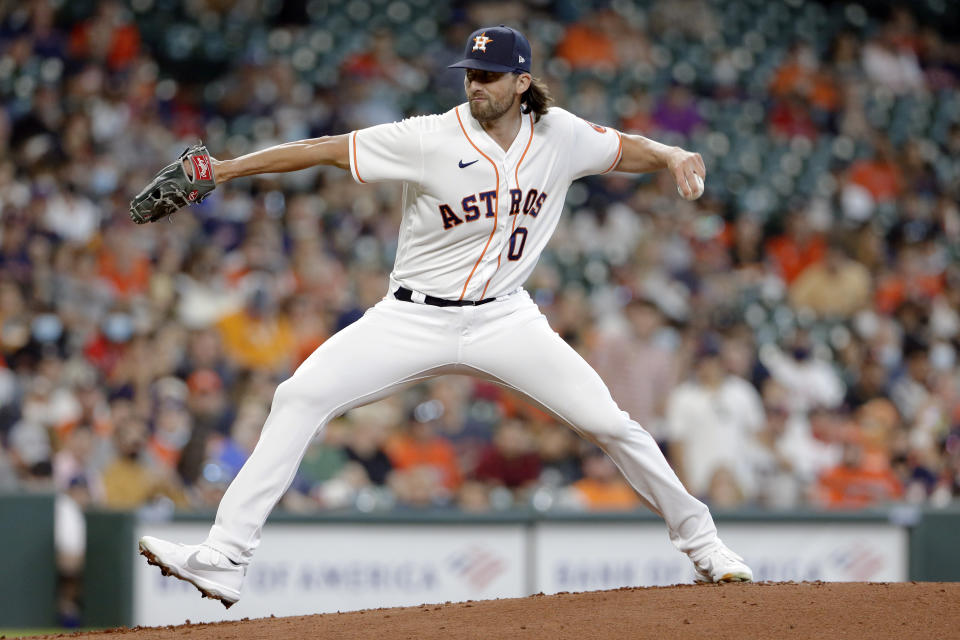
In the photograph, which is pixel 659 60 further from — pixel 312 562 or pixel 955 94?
pixel 312 562

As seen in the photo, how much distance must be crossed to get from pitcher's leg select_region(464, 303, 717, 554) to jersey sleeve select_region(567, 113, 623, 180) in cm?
55

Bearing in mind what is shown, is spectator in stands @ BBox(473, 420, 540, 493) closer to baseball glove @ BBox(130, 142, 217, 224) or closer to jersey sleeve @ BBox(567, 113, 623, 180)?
jersey sleeve @ BBox(567, 113, 623, 180)

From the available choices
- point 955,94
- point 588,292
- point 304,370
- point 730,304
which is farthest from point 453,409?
point 955,94

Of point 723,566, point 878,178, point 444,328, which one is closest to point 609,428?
point 444,328

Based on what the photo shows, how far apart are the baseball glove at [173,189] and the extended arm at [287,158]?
47mm

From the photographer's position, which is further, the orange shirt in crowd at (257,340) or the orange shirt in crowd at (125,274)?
the orange shirt in crowd at (125,274)

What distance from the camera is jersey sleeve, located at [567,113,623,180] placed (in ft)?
15.6

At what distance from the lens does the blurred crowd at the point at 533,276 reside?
856 centimetres

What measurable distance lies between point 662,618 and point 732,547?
3.82 m

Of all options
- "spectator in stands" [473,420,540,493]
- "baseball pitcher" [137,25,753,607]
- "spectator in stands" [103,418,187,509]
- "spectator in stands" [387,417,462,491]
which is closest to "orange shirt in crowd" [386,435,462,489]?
"spectator in stands" [387,417,462,491]

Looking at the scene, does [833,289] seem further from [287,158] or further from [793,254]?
[287,158]

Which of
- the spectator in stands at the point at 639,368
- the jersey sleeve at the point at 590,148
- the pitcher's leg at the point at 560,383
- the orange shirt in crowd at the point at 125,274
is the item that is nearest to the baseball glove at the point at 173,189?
the pitcher's leg at the point at 560,383

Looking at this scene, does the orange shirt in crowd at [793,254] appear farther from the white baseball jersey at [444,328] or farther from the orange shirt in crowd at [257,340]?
the white baseball jersey at [444,328]

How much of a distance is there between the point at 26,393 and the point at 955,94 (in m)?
10.8
